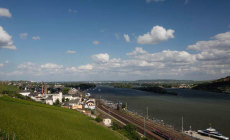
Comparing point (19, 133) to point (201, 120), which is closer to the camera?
point (19, 133)

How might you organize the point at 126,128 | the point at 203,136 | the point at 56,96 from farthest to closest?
the point at 56,96
the point at 203,136
the point at 126,128

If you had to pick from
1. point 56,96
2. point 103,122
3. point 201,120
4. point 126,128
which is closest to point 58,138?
point 126,128

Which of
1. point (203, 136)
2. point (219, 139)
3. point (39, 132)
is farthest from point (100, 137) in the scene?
point (219, 139)

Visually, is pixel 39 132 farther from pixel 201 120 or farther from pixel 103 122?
pixel 201 120

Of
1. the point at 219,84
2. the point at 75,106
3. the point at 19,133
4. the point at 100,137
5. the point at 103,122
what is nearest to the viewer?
the point at 19,133

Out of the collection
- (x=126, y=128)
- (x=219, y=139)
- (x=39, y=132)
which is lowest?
(x=219, y=139)

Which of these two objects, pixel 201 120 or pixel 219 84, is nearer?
pixel 201 120

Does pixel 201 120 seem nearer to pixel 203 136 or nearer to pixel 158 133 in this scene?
pixel 203 136

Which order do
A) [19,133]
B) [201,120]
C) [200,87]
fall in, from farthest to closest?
[200,87]
[201,120]
[19,133]

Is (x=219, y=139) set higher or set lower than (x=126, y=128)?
lower
